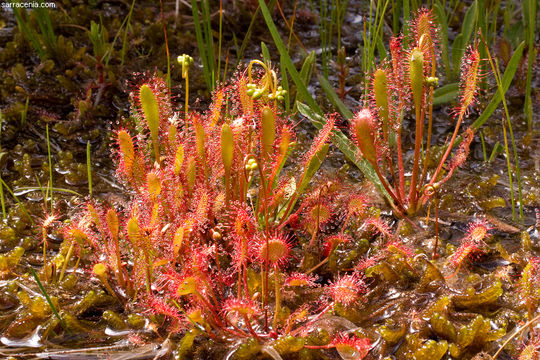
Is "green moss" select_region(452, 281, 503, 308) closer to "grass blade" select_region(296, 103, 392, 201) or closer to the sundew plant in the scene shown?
the sundew plant

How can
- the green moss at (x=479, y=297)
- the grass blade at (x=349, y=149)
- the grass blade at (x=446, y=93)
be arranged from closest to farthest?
1. the green moss at (x=479, y=297)
2. the grass blade at (x=349, y=149)
3. the grass blade at (x=446, y=93)

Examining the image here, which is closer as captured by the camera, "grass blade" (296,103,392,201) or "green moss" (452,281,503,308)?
"green moss" (452,281,503,308)

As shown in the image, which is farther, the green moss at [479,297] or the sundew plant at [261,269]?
the green moss at [479,297]

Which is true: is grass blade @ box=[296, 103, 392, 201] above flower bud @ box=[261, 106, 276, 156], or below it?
below

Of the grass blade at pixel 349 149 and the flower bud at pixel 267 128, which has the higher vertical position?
the flower bud at pixel 267 128

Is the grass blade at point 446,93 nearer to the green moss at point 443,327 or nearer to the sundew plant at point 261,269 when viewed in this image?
the sundew plant at point 261,269

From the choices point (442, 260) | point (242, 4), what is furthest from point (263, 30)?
point (442, 260)

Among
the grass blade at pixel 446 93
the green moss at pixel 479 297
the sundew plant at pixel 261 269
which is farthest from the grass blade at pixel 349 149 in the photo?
the grass blade at pixel 446 93

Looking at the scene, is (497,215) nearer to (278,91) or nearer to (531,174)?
(531,174)

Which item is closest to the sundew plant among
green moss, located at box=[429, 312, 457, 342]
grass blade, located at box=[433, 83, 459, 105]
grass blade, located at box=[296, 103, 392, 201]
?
green moss, located at box=[429, 312, 457, 342]

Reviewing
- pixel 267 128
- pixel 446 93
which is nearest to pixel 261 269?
pixel 267 128

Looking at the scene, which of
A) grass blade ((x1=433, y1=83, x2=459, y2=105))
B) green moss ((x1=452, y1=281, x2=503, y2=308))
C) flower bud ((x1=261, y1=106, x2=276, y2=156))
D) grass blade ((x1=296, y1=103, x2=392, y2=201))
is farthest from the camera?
grass blade ((x1=433, y1=83, x2=459, y2=105))
